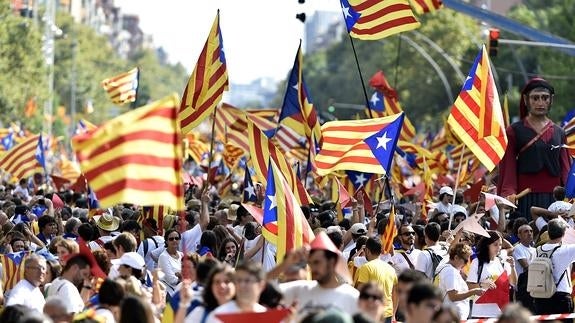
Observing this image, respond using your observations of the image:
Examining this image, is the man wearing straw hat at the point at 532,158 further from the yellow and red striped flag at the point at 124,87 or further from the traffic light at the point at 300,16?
the yellow and red striped flag at the point at 124,87

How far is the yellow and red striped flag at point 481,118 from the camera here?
57.4 feet

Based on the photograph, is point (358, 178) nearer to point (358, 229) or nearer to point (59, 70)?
point (358, 229)

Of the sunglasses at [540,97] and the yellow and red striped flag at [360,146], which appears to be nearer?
the yellow and red striped flag at [360,146]

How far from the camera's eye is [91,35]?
391 feet

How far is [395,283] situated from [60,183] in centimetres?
1927

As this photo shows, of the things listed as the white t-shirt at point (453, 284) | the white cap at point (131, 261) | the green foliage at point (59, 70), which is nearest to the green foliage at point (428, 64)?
the green foliage at point (59, 70)

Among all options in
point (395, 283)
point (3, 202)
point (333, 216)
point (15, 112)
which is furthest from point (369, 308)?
point (15, 112)

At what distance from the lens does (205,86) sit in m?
21.5

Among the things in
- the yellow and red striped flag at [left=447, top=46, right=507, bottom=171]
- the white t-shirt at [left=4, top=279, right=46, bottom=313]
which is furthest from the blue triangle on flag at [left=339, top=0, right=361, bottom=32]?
the white t-shirt at [left=4, top=279, right=46, bottom=313]

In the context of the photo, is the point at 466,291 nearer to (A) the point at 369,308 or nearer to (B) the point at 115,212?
(A) the point at 369,308

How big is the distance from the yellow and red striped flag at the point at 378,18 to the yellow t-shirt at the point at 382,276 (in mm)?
7371

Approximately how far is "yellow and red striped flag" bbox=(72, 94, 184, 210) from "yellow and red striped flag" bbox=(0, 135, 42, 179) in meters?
20.9

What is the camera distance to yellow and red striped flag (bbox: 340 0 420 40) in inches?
862

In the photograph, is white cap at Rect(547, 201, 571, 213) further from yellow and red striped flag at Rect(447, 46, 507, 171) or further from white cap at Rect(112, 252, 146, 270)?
white cap at Rect(112, 252, 146, 270)
